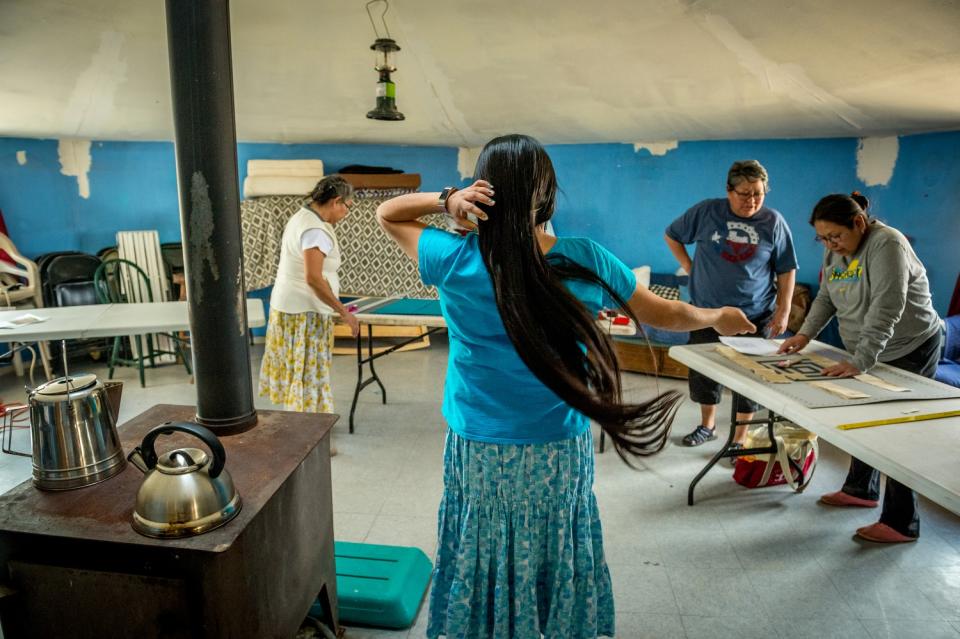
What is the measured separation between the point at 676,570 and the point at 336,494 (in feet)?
5.31

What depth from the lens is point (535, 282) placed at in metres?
1.20

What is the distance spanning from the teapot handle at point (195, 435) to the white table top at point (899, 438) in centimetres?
165

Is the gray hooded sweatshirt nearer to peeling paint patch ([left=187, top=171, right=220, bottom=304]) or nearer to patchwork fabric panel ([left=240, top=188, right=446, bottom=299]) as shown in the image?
peeling paint patch ([left=187, top=171, right=220, bottom=304])

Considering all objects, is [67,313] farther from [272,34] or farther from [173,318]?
[272,34]

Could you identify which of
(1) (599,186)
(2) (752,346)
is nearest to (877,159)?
(1) (599,186)

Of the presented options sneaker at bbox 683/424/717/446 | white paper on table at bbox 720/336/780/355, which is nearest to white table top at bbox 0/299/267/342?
white paper on table at bbox 720/336/780/355

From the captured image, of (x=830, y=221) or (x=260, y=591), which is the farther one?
(x=830, y=221)

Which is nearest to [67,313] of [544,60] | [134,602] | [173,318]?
[173,318]

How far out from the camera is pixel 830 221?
93.5 inches

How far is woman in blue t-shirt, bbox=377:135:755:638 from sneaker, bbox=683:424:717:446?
82.0 inches

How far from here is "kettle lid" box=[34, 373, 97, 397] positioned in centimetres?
139

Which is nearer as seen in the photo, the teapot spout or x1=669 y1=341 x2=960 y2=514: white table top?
the teapot spout

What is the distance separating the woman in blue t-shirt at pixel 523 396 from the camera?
1223 mm

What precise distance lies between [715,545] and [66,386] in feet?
7.89
